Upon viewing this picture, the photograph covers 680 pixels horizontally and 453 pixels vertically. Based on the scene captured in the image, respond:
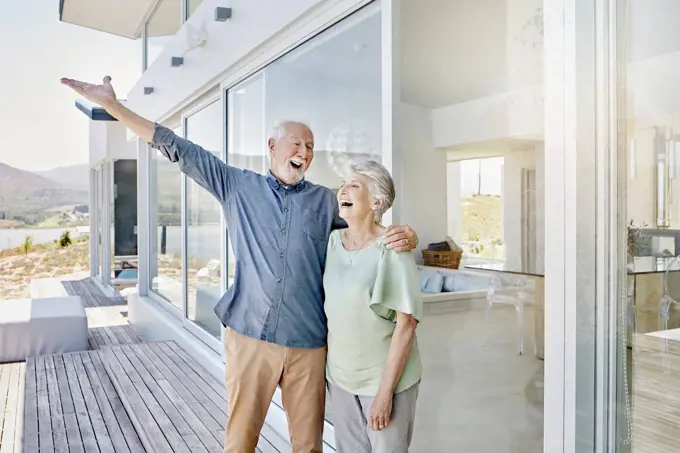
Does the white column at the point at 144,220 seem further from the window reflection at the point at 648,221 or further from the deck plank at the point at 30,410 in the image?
the window reflection at the point at 648,221

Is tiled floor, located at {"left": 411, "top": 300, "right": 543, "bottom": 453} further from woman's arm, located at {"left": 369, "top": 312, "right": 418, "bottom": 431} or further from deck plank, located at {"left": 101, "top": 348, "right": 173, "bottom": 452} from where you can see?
deck plank, located at {"left": 101, "top": 348, "right": 173, "bottom": 452}

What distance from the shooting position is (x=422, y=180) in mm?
2326

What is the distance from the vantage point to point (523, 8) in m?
1.85

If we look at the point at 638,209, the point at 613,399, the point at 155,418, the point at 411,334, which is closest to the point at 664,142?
the point at 638,209

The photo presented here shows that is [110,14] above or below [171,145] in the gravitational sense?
above

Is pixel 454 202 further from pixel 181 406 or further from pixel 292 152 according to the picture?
pixel 181 406

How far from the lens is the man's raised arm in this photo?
83.8 inches

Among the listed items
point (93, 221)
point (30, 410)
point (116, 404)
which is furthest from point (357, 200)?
point (93, 221)

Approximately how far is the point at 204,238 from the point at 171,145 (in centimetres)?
→ 349

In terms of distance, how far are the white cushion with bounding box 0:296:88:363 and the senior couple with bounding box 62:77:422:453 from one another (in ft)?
14.0

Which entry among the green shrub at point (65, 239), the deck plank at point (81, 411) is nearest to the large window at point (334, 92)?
the deck plank at point (81, 411)

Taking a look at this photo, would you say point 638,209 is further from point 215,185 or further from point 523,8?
point 215,185

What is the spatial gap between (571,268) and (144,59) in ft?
26.1

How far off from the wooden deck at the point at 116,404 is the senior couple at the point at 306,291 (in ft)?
4.19
